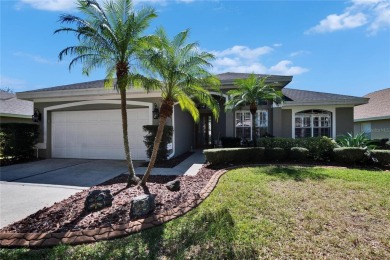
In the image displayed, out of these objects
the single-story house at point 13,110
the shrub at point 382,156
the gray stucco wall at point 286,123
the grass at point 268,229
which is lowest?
the grass at point 268,229

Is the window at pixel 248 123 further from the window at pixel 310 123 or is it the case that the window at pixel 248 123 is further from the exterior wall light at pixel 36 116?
the exterior wall light at pixel 36 116

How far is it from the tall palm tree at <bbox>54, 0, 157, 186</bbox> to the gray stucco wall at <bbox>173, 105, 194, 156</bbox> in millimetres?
6237

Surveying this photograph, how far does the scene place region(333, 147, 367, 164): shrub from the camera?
388 inches

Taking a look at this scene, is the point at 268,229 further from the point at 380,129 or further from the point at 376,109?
the point at 376,109

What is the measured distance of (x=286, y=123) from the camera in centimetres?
1373

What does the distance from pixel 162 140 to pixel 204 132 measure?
803cm

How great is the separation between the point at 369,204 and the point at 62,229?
21.8 ft

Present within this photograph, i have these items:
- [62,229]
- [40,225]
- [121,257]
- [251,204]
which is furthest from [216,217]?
[40,225]

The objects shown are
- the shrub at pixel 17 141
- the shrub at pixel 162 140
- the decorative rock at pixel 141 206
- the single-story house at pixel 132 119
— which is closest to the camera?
the decorative rock at pixel 141 206

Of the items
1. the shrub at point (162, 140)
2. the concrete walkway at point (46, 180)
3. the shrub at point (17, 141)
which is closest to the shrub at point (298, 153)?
the concrete walkway at point (46, 180)

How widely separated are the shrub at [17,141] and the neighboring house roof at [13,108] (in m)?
7.21

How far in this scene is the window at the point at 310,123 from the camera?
1379 centimetres

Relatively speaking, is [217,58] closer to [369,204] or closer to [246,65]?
[369,204]

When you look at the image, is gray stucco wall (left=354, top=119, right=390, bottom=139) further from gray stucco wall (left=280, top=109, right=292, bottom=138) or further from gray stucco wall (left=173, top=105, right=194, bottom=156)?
gray stucco wall (left=173, top=105, right=194, bottom=156)
